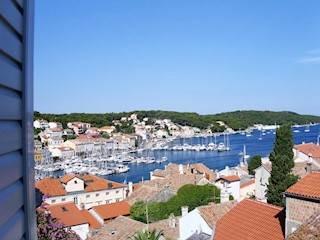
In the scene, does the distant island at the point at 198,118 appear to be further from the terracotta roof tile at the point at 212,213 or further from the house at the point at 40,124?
the terracotta roof tile at the point at 212,213

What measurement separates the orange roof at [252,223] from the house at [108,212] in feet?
50.1

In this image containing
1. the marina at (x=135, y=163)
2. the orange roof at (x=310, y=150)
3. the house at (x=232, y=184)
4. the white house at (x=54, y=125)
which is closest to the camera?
the house at (x=232, y=184)

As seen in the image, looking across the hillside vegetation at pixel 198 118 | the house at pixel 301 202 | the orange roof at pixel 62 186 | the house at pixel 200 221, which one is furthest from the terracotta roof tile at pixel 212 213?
the hillside vegetation at pixel 198 118

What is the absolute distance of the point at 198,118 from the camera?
15612 cm

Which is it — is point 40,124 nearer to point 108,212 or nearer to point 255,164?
point 255,164

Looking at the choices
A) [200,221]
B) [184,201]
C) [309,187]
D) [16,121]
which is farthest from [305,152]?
[16,121]

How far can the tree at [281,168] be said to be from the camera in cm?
2227

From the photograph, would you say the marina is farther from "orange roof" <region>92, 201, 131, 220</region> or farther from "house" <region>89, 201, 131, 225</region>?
"house" <region>89, 201, 131, 225</region>

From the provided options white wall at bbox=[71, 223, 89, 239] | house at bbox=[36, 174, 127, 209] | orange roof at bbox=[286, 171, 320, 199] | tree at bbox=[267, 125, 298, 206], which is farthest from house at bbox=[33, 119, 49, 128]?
orange roof at bbox=[286, 171, 320, 199]

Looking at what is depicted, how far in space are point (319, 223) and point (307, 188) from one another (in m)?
4.73

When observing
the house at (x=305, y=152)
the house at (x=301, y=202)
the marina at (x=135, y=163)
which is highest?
the house at (x=301, y=202)

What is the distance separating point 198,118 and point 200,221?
466 feet

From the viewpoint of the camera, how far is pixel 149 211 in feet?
80.5

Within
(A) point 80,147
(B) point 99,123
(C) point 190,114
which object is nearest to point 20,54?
(A) point 80,147
